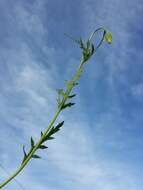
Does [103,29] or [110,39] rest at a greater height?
[103,29]

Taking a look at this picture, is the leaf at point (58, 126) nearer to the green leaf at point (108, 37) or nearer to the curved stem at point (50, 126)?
the curved stem at point (50, 126)

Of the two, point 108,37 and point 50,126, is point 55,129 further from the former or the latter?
point 108,37

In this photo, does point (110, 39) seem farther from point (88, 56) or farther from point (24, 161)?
point (24, 161)

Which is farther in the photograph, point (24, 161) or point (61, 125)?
point (61, 125)

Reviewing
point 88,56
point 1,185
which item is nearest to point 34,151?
point 1,185

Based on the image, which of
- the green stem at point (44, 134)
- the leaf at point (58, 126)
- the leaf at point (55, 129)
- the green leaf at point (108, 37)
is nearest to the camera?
the green stem at point (44, 134)

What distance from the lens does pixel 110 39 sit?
219cm

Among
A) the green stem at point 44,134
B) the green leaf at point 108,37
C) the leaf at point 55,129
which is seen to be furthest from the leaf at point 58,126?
the green leaf at point 108,37

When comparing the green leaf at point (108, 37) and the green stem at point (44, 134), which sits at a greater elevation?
the green leaf at point (108, 37)

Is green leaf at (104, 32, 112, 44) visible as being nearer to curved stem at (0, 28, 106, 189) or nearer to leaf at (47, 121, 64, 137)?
curved stem at (0, 28, 106, 189)

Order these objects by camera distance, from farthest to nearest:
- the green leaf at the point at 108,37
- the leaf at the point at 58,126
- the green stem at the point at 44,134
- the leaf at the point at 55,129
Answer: the green leaf at the point at 108,37 → the leaf at the point at 58,126 → the leaf at the point at 55,129 → the green stem at the point at 44,134

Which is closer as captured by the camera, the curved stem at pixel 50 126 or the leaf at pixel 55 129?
the curved stem at pixel 50 126

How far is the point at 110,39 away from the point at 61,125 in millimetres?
766

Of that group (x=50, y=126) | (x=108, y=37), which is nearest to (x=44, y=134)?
(x=50, y=126)
